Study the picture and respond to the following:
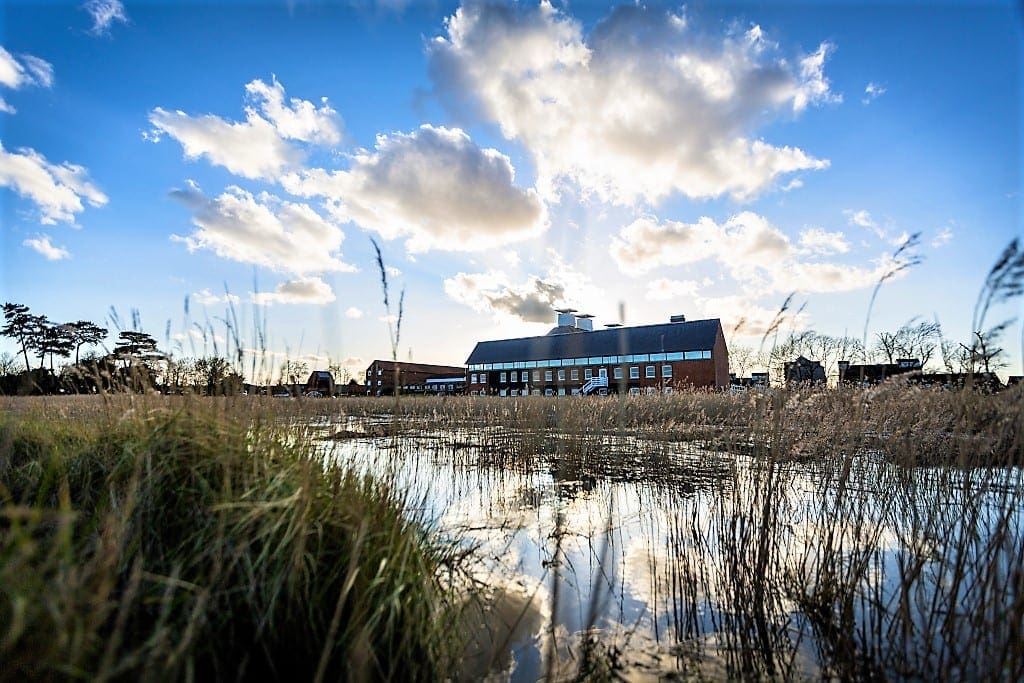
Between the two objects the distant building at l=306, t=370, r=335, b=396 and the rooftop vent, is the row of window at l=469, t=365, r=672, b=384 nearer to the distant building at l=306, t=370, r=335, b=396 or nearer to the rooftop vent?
the rooftop vent

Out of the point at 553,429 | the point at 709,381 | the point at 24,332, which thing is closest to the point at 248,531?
the point at 553,429

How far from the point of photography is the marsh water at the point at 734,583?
2.47 m

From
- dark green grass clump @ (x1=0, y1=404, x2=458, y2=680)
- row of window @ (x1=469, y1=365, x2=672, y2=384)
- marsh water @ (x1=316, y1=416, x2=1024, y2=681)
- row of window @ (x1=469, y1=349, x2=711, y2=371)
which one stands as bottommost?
marsh water @ (x1=316, y1=416, x2=1024, y2=681)

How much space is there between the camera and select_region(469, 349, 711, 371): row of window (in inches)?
1686

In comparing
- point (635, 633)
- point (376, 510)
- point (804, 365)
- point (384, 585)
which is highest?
point (804, 365)

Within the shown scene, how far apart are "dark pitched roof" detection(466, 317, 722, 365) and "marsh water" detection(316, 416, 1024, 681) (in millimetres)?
A: 36216

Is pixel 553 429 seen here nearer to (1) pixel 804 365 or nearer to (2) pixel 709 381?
(1) pixel 804 365

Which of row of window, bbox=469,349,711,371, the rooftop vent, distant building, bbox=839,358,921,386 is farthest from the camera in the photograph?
the rooftop vent

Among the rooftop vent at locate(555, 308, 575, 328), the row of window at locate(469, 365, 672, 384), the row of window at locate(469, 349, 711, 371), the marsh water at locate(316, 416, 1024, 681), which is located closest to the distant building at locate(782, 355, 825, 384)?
the marsh water at locate(316, 416, 1024, 681)

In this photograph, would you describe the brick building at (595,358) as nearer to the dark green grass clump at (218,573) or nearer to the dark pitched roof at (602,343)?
the dark pitched roof at (602,343)

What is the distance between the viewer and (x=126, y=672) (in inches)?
63.0

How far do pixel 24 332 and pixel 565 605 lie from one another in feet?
113

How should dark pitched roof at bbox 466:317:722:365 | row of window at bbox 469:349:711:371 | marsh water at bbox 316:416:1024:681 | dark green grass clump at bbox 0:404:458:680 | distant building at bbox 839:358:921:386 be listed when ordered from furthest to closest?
1. dark pitched roof at bbox 466:317:722:365
2. row of window at bbox 469:349:711:371
3. distant building at bbox 839:358:921:386
4. marsh water at bbox 316:416:1024:681
5. dark green grass clump at bbox 0:404:458:680

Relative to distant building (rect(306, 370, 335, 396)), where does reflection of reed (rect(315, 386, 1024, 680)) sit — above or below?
below
